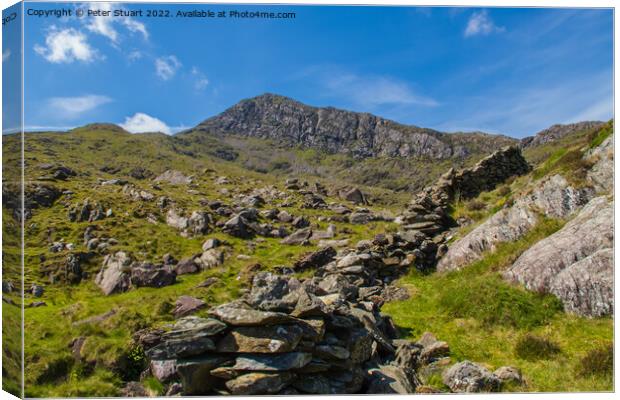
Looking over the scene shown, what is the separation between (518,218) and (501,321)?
758cm

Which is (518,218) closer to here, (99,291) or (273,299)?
(273,299)

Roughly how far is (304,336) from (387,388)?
2618 millimetres

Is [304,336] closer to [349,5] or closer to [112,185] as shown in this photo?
[349,5]

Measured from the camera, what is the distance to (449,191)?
31.5 metres

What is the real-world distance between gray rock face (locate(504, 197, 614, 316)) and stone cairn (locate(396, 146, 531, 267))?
642 cm

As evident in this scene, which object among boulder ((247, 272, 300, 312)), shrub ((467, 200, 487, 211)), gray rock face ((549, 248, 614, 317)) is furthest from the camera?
shrub ((467, 200, 487, 211))

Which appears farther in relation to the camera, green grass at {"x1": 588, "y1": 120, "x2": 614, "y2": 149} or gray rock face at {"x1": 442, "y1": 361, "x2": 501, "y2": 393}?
green grass at {"x1": 588, "y1": 120, "x2": 614, "y2": 149}

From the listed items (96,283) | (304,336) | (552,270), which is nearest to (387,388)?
(304,336)

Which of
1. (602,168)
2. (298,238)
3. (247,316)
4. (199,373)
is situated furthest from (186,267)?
(602,168)

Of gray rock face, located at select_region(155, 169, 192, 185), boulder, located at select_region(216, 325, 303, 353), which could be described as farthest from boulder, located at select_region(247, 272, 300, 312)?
gray rock face, located at select_region(155, 169, 192, 185)

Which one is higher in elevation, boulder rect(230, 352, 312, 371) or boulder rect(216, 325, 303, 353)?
boulder rect(216, 325, 303, 353)

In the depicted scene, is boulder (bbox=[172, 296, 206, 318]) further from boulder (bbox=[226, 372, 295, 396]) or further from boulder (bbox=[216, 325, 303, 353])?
boulder (bbox=[226, 372, 295, 396])

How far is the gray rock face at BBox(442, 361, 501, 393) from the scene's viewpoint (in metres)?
10.1

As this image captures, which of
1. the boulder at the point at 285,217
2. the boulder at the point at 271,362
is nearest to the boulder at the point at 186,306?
the boulder at the point at 271,362
